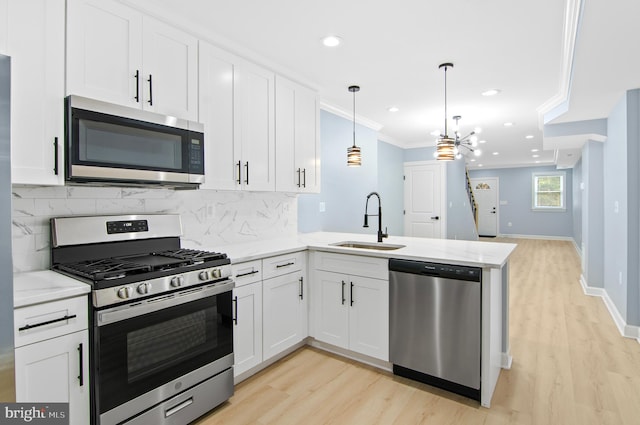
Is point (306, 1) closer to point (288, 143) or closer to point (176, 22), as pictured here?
point (176, 22)

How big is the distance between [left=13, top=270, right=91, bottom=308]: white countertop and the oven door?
15 centimetres

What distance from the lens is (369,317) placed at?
2711 mm

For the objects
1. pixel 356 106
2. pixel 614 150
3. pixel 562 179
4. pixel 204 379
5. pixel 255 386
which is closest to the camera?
pixel 204 379

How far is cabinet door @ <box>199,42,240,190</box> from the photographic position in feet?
8.19

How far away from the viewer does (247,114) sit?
111 inches

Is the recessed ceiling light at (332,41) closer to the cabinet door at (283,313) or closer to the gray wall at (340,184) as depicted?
the gray wall at (340,184)

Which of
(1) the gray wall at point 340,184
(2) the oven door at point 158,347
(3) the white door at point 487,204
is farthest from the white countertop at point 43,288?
(3) the white door at point 487,204

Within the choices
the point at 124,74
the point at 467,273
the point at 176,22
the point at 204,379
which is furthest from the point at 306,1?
the point at 204,379

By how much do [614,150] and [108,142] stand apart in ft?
16.4

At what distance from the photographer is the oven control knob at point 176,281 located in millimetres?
1889

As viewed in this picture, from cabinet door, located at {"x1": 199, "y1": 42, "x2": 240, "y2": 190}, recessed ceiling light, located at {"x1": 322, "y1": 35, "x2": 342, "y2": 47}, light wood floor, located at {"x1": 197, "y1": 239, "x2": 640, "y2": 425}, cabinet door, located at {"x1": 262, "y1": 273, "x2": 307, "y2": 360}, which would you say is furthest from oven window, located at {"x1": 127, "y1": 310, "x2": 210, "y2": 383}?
recessed ceiling light, located at {"x1": 322, "y1": 35, "x2": 342, "y2": 47}

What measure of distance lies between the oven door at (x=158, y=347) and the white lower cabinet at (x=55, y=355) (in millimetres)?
64

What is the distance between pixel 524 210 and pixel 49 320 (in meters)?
12.9

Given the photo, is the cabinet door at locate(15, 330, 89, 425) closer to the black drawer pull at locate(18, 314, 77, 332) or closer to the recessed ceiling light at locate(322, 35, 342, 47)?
the black drawer pull at locate(18, 314, 77, 332)
